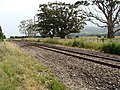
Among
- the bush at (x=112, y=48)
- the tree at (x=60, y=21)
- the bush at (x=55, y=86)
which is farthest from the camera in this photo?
the tree at (x=60, y=21)

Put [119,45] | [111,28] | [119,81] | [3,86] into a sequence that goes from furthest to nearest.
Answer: [111,28]
[119,45]
[119,81]
[3,86]

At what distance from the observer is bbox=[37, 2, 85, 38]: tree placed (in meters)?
90.9

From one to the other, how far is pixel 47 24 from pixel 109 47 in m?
64.6

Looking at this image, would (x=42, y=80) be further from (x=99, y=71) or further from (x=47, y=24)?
(x=47, y=24)

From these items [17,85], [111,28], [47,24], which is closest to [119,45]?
[17,85]

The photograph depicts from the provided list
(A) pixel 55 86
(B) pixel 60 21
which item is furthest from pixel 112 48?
(B) pixel 60 21

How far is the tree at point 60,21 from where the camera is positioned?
90.9 metres

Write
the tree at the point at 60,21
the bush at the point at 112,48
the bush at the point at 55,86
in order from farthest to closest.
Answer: the tree at the point at 60,21 → the bush at the point at 112,48 → the bush at the point at 55,86

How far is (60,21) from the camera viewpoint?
297ft

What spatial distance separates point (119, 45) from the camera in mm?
28641

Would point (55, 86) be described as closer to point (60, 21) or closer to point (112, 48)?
point (112, 48)

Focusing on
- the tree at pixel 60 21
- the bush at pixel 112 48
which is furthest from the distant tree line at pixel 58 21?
the bush at pixel 112 48

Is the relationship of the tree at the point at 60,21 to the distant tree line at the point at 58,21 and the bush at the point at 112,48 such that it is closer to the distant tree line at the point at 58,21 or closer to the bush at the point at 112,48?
the distant tree line at the point at 58,21

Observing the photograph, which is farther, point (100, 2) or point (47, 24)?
point (47, 24)
